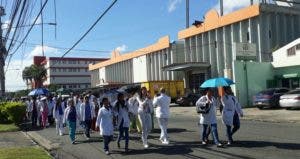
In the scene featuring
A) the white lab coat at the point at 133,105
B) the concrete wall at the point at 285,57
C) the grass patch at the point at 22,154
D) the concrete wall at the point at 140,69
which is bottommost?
the grass patch at the point at 22,154

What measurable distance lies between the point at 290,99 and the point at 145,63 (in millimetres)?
38228

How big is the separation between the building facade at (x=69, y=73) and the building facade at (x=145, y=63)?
56885mm

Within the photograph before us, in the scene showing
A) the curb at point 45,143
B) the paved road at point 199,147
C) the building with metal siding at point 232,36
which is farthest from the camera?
the building with metal siding at point 232,36

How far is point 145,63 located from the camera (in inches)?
2694

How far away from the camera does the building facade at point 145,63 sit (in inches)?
2403

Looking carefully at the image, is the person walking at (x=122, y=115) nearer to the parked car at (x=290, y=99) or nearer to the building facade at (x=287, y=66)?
the parked car at (x=290, y=99)

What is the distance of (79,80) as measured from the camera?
5989 inches

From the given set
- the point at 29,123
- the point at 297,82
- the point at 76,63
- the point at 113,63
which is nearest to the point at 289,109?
the point at 297,82

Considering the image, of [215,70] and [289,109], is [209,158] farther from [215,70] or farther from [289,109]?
[215,70]

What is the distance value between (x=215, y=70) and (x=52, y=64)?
9306 cm

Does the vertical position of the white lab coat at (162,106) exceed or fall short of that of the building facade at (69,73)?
it falls short

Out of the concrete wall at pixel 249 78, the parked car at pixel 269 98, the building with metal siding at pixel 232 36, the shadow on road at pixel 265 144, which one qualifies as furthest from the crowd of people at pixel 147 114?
the building with metal siding at pixel 232 36

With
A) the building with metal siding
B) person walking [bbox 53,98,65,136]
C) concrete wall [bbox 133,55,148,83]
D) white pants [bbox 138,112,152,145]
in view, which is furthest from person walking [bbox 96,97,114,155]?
concrete wall [bbox 133,55,148,83]

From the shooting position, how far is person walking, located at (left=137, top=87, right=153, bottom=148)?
1553 cm
